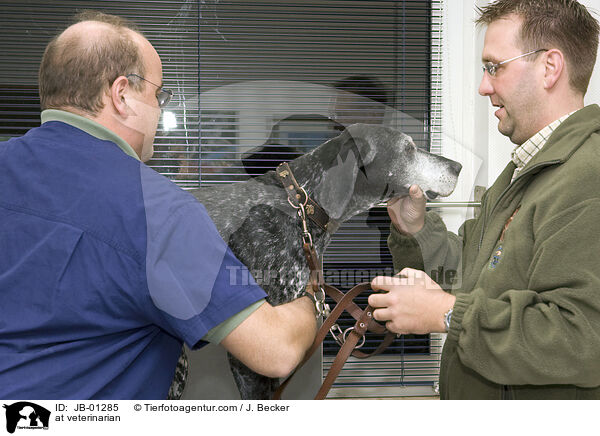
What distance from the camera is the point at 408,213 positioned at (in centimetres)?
116

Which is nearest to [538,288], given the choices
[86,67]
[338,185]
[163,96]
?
[338,185]

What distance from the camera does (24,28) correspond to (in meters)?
1.04

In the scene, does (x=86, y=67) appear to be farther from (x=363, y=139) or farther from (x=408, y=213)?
(x=408, y=213)

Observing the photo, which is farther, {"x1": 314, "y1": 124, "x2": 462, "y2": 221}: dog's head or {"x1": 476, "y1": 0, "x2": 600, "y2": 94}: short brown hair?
{"x1": 314, "y1": 124, "x2": 462, "y2": 221}: dog's head

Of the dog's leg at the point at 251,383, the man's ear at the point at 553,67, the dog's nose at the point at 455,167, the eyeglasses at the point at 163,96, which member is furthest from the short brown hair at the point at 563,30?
the dog's leg at the point at 251,383

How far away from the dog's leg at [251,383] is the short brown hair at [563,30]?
0.84 meters

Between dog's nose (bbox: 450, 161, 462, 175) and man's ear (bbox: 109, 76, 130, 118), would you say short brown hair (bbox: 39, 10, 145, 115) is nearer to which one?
man's ear (bbox: 109, 76, 130, 118)

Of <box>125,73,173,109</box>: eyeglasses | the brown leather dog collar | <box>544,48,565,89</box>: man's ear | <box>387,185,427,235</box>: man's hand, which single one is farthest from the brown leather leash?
<box>544,48,565,89</box>: man's ear

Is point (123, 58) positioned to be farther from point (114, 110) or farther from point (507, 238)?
point (507, 238)

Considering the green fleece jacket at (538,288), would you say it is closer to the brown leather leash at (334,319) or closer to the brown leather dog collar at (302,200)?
the brown leather leash at (334,319)
